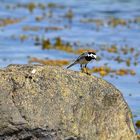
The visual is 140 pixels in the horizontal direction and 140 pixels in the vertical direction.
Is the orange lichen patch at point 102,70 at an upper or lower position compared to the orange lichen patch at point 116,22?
lower

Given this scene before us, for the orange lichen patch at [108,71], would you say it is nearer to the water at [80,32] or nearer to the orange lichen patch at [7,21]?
the water at [80,32]

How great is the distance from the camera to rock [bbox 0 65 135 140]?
11.6 metres

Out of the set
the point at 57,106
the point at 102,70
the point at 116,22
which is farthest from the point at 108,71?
the point at 116,22

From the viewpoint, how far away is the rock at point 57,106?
1162 cm

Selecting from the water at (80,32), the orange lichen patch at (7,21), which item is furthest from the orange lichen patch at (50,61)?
the orange lichen patch at (7,21)

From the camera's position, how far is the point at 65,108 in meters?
11.7

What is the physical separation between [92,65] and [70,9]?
24768 millimetres

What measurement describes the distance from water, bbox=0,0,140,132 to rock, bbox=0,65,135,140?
6300 millimetres

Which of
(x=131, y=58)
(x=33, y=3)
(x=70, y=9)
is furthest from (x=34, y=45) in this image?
(x=33, y=3)

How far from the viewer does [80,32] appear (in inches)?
1486

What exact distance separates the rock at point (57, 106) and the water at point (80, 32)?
6300mm

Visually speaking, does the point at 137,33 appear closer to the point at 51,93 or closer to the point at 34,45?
the point at 34,45

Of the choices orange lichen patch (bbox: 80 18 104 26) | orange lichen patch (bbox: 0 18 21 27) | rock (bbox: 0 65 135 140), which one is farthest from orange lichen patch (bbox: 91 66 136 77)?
orange lichen patch (bbox: 0 18 21 27)

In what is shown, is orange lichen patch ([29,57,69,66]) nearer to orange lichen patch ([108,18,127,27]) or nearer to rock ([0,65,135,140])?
rock ([0,65,135,140])
